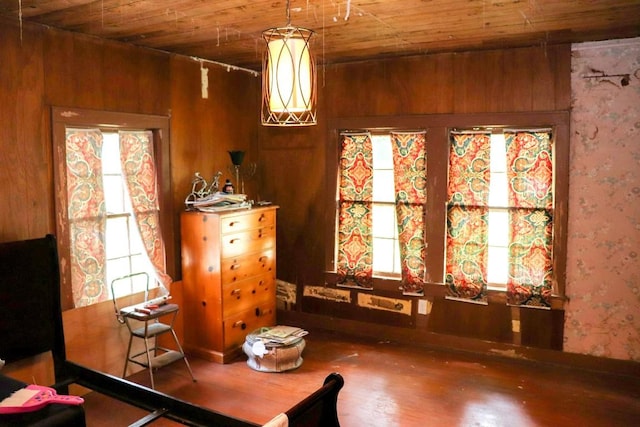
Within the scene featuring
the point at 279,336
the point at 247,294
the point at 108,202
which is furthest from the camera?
the point at 247,294

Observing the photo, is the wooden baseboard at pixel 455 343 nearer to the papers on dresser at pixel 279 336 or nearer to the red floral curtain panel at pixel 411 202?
the red floral curtain panel at pixel 411 202

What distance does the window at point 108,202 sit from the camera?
11.5 feet

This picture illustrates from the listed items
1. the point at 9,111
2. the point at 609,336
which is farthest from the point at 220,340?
the point at 609,336

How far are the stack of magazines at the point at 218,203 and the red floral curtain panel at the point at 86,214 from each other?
76 cm

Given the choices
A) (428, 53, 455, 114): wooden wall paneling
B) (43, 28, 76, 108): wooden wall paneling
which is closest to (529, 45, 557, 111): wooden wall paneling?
(428, 53, 455, 114): wooden wall paneling

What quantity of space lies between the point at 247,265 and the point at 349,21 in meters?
2.18

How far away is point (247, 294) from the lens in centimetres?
447

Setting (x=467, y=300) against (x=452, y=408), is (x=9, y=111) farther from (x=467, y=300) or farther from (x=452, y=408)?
(x=467, y=300)

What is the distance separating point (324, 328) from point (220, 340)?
1.22m

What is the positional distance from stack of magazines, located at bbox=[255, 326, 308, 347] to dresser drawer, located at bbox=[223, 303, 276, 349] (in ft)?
0.70

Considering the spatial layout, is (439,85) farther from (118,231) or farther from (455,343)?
(118,231)

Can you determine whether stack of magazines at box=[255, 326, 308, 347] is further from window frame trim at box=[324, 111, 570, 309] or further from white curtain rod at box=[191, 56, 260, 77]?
white curtain rod at box=[191, 56, 260, 77]

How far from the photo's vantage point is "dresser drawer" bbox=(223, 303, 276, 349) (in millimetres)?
4250

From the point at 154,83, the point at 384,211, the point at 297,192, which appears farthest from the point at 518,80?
the point at 154,83
